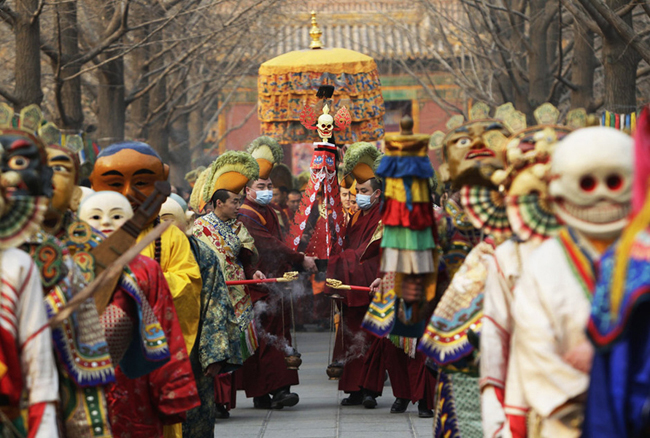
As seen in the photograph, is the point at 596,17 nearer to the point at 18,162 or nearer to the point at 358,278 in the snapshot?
the point at 358,278

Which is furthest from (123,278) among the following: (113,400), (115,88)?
(115,88)

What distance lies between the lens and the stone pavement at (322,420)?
8.41 metres

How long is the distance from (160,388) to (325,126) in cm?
459

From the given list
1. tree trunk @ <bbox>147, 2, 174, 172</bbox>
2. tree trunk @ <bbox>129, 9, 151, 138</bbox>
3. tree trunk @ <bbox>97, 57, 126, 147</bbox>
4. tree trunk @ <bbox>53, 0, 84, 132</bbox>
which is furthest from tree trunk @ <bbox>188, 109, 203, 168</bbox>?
tree trunk @ <bbox>53, 0, 84, 132</bbox>

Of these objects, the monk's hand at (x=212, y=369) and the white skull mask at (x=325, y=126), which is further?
the white skull mask at (x=325, y=126)

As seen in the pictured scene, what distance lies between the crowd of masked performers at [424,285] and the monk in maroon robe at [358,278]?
1.21m

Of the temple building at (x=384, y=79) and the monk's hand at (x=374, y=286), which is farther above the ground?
the temple building at (x=384, y=79)

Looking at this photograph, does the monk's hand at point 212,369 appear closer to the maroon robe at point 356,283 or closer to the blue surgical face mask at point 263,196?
the maroon robe at point 356,283

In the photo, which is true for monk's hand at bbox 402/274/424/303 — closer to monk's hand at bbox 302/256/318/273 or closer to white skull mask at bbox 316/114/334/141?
monk's hand at bbox 302/256/318/273

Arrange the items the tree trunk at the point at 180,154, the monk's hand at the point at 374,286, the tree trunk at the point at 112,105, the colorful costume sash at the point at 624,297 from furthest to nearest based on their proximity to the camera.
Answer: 1. the tree trunk at the point at 180,154
2. the tree trunk at the point at 112,105
3. the monk's hand at the point at 374,286
4. the colorful costume sash at the point at 624,297

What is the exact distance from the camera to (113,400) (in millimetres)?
5727

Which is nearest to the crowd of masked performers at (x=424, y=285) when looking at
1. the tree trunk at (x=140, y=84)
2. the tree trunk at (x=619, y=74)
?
the tree trunk at (x=619, y=74)

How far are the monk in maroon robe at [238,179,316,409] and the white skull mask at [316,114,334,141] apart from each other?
0.64 m

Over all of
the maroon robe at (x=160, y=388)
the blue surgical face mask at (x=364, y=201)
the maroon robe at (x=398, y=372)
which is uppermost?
the blue surgical face mask at (x=364, y=201)
